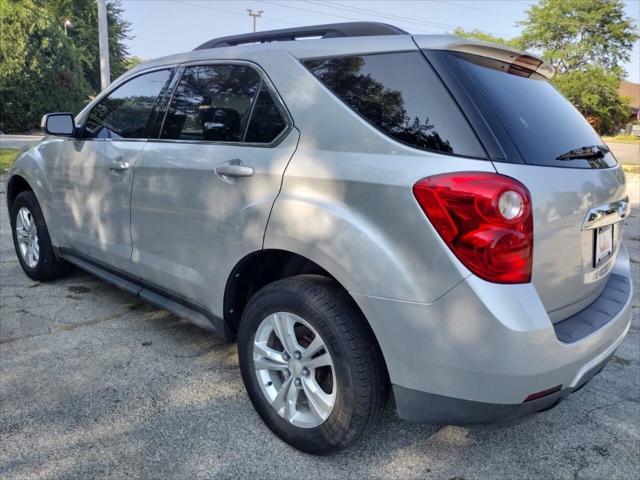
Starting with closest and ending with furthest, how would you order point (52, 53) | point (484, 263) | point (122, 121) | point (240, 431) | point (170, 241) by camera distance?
point (484, 263) < point (240, 431) < point (170, 241) < point (122, 121) < point (52, 53)

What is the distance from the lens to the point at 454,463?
7.44 feet

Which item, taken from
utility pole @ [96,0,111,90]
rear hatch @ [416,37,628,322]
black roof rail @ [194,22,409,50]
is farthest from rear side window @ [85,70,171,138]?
utility pole @ [96,0,111,90]

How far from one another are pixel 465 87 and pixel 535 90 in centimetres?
63

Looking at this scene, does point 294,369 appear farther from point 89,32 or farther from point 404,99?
point 89,32

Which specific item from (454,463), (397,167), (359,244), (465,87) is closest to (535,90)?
(465,87)

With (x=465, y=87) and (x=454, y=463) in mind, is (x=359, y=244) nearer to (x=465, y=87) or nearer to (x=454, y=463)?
(x=465, y=87)

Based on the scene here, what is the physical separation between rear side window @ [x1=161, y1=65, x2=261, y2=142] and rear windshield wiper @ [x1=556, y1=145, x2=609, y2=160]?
1.38 metres

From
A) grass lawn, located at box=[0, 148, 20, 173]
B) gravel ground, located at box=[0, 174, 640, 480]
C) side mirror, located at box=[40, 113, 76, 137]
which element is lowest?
gravel ground, located at box=[0, 174, 640, 480]

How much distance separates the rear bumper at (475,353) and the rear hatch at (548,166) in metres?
0.16

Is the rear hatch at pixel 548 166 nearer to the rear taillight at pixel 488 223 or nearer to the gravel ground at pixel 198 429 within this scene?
the rear taillight at pixel 488 223

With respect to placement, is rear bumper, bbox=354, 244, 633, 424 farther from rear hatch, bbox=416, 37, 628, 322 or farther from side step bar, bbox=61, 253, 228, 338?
side step bar, bbox=61, 253, 228, 338

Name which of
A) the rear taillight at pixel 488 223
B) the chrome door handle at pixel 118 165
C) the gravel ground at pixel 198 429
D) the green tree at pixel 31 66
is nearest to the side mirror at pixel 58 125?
the chrome door handle at pixel 118 165

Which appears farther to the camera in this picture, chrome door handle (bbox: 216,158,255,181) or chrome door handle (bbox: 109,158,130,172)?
chrome door handle (bbox: 109,158,130,172)

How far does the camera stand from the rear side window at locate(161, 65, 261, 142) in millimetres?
2518
